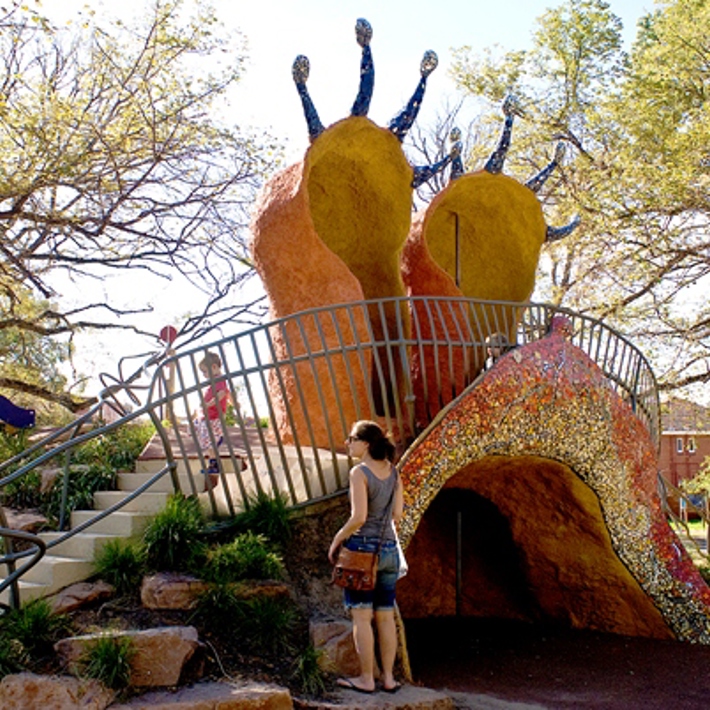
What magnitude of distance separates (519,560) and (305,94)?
5220 millimetres

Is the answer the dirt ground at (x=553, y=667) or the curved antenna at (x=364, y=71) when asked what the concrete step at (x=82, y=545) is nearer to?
the dirt ground at (x=553, y=667)

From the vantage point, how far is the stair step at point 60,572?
566 cm

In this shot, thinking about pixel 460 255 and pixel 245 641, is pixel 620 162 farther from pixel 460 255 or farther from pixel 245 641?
pixel 245 641

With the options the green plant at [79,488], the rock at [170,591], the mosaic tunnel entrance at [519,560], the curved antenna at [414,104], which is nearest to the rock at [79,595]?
the rock at [170,591]

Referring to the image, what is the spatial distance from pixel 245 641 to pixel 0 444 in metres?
4.37

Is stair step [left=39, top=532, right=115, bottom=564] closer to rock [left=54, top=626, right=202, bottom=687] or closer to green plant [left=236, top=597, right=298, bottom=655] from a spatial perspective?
rock [left=54, top=626, right=202, bottom=687]

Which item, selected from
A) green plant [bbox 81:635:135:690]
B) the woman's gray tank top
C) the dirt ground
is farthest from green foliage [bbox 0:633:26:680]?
the dirt ground

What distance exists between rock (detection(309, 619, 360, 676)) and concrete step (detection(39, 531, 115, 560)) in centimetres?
162

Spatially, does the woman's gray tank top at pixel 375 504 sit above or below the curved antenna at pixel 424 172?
below

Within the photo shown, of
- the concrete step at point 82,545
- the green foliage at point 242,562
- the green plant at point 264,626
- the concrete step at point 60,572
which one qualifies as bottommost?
the green plant at point 264,626

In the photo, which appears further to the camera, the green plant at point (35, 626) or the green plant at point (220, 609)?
the green plant at point (220, 609)

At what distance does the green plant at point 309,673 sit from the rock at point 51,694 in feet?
3.60

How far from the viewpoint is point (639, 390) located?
9.09 metres

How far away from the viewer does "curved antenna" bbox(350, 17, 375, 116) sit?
22.1 ft
